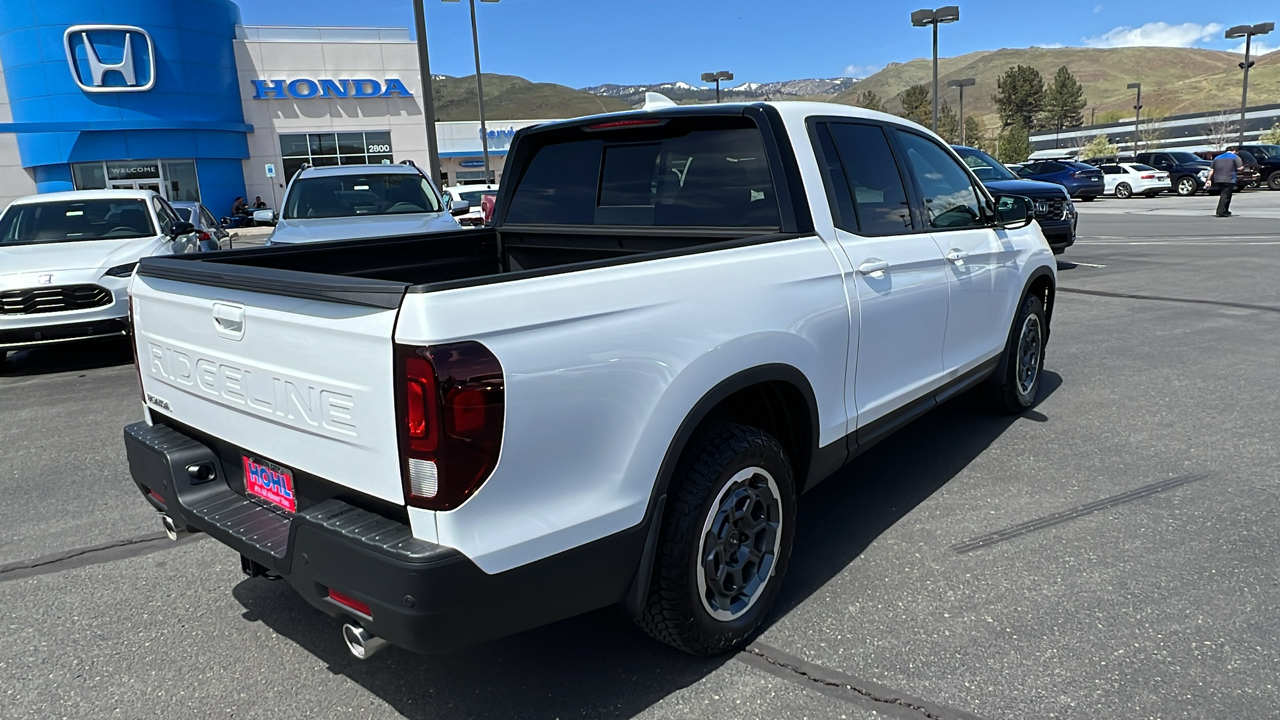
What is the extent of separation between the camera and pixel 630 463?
2426mm

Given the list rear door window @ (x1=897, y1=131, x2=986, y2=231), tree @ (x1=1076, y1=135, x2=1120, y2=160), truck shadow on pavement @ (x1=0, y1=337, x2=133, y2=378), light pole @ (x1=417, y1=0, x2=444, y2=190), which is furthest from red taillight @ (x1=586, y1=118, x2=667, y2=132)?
tree @ (x1=1076, y1=135, x2=1120, y2=160)

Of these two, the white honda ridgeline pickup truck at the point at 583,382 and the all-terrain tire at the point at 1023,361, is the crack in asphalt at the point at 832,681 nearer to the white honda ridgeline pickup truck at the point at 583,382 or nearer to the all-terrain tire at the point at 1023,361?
the white honda ridgeline pickup truck at the point at 583,382

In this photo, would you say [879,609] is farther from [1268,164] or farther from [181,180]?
[181,180]

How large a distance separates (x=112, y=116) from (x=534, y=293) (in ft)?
131

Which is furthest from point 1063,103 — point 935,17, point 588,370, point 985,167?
point 588,370

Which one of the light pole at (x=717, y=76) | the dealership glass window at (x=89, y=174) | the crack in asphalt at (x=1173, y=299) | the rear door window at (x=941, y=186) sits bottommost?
the crack in asphalt at (x=1173, y=299)

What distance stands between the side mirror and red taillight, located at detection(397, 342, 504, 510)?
3.79m

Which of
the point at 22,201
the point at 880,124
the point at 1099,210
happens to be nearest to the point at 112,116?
the point at 22,201

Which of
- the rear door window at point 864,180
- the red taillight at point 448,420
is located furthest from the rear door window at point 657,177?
the red taillight at point 448,420

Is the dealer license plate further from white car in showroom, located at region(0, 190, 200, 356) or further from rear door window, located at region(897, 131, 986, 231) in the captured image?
white car in showroom, located at region(0, 190, 200, 356)

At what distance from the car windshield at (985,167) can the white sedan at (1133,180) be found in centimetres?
2111

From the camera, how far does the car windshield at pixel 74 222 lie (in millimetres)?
8758

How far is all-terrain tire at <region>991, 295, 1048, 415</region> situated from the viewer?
519 cm

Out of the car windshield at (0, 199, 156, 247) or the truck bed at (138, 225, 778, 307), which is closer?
the truck bed at (138, 225, 778, 307)
